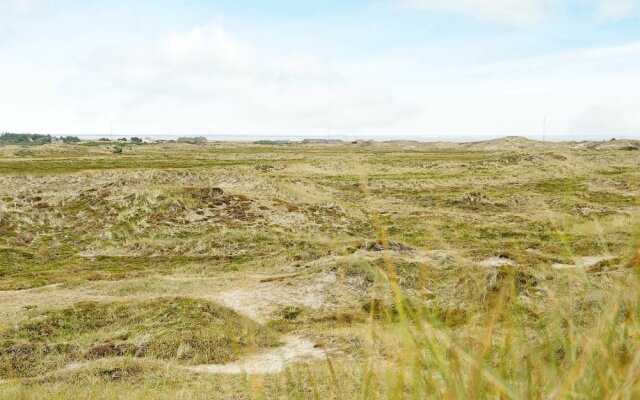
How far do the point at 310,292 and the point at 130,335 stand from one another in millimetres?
8048

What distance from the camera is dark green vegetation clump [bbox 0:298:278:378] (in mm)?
14016

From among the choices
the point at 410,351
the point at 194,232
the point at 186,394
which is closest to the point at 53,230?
the point at 194,232

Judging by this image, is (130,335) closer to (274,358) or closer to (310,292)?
(274,358)

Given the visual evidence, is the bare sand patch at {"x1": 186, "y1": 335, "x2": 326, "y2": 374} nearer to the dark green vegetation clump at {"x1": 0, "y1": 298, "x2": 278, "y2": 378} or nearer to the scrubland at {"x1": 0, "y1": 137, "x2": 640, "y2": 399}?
the scrubland at {"x1": 0, "y1": 137, "x2": 640, "y2": 399}

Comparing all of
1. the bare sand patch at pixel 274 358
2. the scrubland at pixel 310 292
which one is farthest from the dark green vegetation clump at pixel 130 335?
the bare sand patch at pixel 274 358

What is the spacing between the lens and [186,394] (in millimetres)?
10102

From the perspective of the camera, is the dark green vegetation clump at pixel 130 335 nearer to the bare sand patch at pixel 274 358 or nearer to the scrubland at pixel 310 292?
the scrubland at pixel 310 292

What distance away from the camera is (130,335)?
51.8 feet

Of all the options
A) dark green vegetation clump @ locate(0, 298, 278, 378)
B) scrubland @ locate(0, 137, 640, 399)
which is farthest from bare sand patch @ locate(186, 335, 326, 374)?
dark green vegetation clump @ locate(0, 298, 278, 378)

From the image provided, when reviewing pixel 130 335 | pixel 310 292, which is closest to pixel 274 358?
pixel 130 335

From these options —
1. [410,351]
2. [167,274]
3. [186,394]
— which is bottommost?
[167,274]

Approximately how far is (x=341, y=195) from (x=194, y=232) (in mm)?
23686

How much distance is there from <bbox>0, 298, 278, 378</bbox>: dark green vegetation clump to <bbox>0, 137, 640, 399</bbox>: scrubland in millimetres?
71

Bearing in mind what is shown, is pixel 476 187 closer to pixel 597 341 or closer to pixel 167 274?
pixel 167 274
